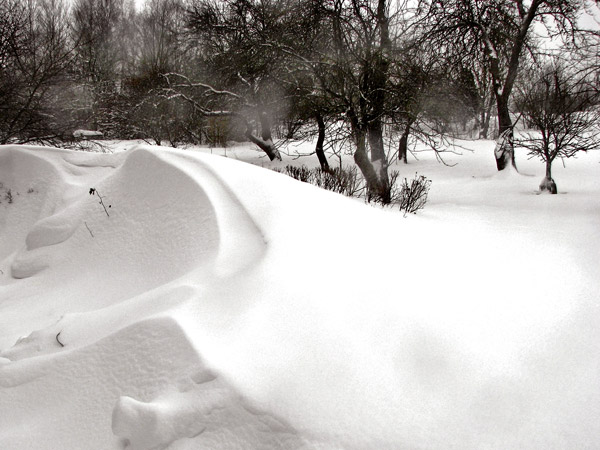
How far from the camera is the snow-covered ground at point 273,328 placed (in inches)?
65.6

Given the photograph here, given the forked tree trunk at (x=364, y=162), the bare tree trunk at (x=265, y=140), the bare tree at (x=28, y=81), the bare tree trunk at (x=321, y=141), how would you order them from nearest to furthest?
the forked tree trunk at (x=364, y=162) < the bare tree at (x=28, y=81) < the bare tree trunk at (x=321, y=141) < the bare tree trunk at (x=265, y=140)

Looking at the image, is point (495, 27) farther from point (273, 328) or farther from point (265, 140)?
point (273, 328)

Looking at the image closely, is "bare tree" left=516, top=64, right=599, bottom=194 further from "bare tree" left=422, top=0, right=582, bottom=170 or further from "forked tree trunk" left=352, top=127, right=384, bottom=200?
"forked tree trunk" left=352, top=127, right=384, bottom=200

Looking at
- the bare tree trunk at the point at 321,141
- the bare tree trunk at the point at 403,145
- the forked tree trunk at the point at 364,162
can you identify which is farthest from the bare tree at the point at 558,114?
the bare tree trunk at the point at 321,141

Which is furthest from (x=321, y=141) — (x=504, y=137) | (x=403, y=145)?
(x=504, y=137)

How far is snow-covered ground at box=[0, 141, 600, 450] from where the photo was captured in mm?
1666

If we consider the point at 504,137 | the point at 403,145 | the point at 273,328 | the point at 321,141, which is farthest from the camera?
the point at 403,145

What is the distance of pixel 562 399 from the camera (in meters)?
1.92

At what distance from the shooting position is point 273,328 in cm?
198

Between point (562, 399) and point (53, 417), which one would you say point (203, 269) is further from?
point (562, 399)

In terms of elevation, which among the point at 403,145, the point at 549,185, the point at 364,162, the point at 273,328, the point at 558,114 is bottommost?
the point at 273,328

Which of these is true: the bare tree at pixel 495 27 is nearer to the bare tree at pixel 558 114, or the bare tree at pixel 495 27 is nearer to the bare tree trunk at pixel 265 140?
the bare tree at pixel 558 114

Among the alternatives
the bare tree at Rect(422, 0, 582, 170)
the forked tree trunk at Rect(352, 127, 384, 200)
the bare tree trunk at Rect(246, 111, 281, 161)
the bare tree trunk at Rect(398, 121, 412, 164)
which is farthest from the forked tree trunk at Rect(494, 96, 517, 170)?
the bare tree trunk at Rect(246, 111, 281, 161)

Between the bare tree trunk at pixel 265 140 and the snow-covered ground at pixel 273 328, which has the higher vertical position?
the bare tree trunk at pixel 265 140
